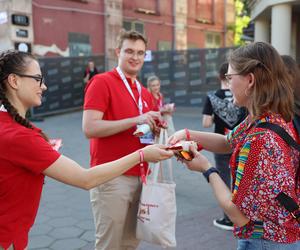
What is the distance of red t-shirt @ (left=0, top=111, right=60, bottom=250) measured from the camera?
1.89 metres

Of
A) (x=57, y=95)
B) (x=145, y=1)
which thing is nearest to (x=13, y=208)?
(x=57, y=95)

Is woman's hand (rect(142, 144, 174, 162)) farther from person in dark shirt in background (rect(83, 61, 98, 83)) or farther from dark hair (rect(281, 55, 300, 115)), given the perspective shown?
person in dark shirt in background (rect(83, 61, 98, 83))

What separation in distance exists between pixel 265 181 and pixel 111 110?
57.4 inches

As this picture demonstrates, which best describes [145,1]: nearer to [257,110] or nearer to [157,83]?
[157,83]

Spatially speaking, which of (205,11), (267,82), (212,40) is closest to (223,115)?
(267,82)

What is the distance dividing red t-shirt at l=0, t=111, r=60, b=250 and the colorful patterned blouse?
86cm

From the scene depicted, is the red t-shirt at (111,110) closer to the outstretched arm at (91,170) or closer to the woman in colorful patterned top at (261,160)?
the outstretched arm at (91,170)

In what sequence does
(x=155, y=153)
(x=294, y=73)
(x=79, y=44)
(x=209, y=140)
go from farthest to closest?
1. (x=79, y=44)
2. (x=294, y=73)
3. (x=209, y=140)
4. (x=155, y=153)

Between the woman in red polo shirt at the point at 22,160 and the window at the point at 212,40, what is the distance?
88.3 ft

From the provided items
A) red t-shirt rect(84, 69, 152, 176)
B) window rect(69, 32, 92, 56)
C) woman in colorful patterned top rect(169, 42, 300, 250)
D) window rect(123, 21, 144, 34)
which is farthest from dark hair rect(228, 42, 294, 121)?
window rect(123, 21, 144, 34)

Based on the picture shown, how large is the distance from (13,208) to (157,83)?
5.55 m


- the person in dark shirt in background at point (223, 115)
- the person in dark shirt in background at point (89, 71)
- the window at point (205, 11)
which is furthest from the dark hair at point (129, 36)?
the window at point (205, 11)

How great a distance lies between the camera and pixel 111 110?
3.02m

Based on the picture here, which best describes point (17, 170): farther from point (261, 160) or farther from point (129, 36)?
point (129, 36)
